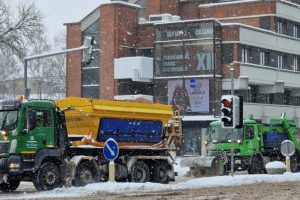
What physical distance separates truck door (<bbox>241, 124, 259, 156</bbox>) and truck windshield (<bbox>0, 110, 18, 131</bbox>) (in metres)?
A: 15.1

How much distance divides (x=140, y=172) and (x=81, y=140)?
9.64ft

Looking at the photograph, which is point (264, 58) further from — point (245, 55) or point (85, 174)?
point (85, 174)

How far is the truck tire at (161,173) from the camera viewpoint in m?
28.8

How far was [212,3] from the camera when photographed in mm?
71125

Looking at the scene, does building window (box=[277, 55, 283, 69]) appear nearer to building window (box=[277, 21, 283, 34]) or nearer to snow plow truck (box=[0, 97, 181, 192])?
building window (box=[277, 21, 283, 34])

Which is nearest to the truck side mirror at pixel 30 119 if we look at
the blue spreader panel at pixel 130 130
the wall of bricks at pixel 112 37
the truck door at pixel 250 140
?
the blue spreader panel at pixel 130 130

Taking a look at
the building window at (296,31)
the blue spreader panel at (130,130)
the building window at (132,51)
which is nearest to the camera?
the blue spreader panel at (130,130)

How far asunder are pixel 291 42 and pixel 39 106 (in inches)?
1895

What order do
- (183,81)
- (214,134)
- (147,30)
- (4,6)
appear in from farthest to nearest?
1. (147,30)
2. (183,81)
3. (4,6)
4. (214,134)

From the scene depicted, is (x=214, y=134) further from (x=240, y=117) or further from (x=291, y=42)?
(x=291, y=42)

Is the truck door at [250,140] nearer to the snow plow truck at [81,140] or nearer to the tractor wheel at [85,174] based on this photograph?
the snow plow truck at [81,140]

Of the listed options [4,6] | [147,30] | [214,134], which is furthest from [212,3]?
[214,134]

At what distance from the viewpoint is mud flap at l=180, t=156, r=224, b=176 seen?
33.8 meters

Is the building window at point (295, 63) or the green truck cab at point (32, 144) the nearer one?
the green truck cab at point (32, 144)
